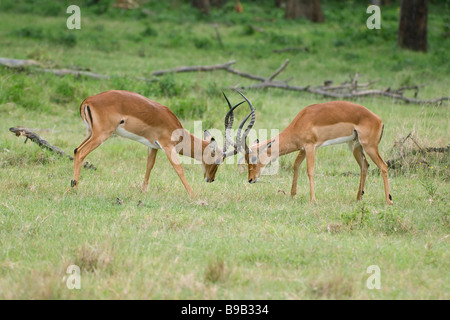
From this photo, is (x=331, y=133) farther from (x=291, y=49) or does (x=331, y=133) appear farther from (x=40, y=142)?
(x=291, y=49)

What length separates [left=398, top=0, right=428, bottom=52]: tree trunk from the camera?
1569cm

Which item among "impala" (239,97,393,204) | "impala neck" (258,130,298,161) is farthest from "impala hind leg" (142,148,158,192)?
"impala neck" (258,130,298,161)

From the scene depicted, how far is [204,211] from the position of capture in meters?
5.67

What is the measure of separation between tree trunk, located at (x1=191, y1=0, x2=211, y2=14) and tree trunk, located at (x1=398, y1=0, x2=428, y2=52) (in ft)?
22.3

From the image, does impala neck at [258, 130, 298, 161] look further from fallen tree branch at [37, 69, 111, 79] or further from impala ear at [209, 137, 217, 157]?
fallen tree branch at [37, 69, 111, 79]

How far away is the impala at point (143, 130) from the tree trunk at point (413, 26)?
10.5 metres

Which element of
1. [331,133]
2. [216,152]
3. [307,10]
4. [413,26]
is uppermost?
[307,10]

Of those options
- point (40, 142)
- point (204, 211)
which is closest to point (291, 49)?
point (40, 142)

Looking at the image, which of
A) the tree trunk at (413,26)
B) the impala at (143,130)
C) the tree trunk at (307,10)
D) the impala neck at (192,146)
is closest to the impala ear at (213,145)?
the impala at (143,130)

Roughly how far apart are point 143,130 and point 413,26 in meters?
11.3

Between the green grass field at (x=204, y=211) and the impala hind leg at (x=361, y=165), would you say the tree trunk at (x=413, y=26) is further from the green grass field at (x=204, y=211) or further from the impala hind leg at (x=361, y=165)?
the impala hind leg at (x=361, y=165)

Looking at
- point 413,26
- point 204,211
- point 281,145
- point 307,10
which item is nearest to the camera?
point 204,211

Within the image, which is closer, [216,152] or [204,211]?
[204,211]
